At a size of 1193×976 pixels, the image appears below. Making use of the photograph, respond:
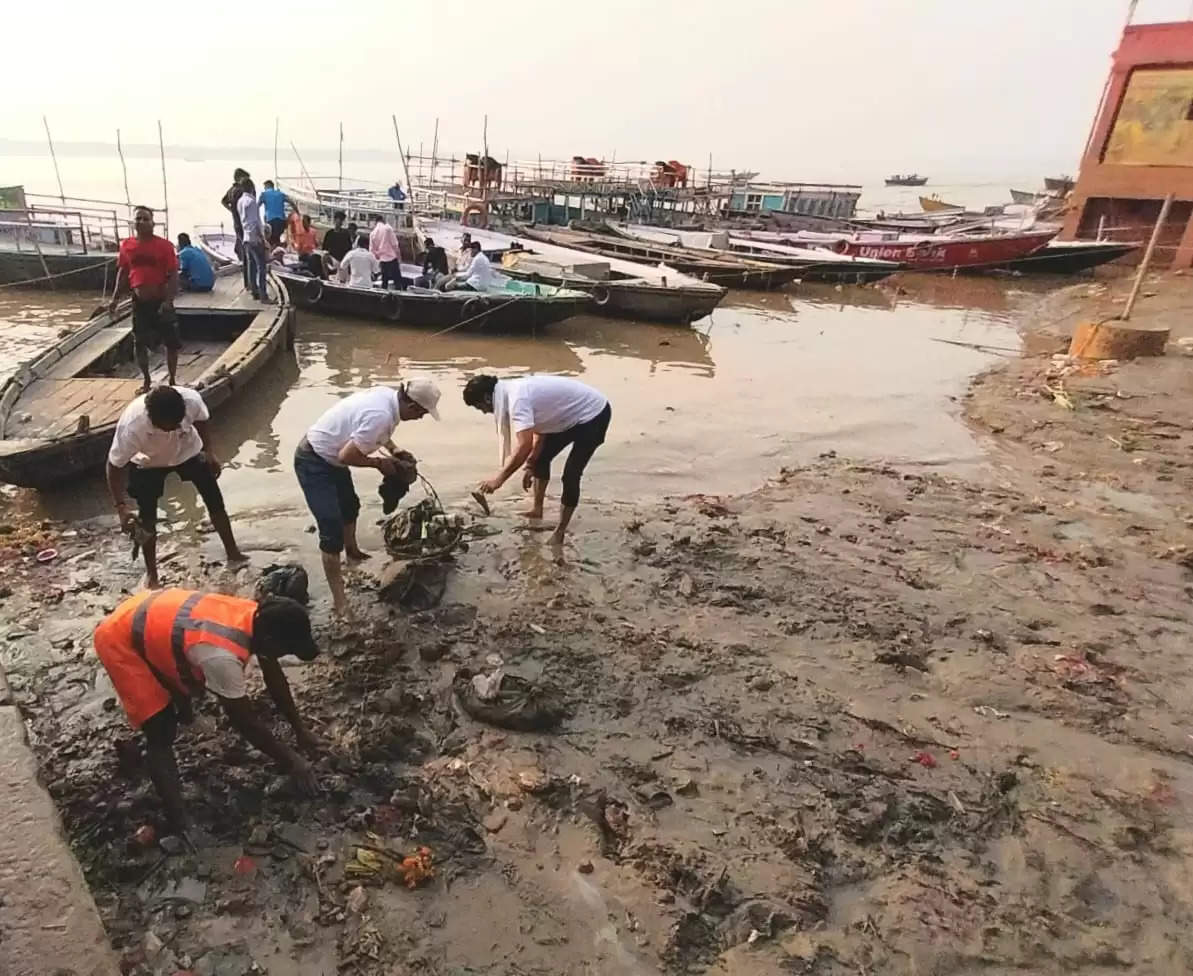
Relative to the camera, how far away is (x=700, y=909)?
2.84 metres

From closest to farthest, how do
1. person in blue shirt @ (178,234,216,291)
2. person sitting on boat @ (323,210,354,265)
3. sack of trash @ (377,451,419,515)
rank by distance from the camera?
sack of trash @ (377,451,419,515)
person in blue shirt @ (178,234,216,291)
person sitting on boat @ (323,210,354,265)

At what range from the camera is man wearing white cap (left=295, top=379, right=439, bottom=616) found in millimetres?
4348

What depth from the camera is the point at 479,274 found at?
Answer: 1423cm

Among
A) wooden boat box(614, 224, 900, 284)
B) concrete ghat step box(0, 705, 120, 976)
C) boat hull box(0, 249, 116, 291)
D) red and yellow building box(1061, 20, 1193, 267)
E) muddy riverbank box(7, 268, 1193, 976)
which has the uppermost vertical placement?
red and yellow building box(1061, 20, 1193, 267)

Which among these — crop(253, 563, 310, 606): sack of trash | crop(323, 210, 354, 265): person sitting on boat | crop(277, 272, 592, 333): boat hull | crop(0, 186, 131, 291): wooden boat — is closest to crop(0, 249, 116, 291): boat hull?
crop(0, 186, 131, 291): wooden boat

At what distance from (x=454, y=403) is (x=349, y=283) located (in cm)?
520

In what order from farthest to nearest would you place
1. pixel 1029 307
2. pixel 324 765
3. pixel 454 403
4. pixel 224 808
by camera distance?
pixel 1029 307
pixel 454 403
pixel 324 765
pixel 224 808

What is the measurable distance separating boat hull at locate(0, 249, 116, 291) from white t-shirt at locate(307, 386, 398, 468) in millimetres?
14907

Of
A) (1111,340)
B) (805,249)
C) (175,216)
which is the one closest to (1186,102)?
(805,249)

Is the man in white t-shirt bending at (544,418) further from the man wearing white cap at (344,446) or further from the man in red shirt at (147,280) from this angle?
the man in red shirt at (147,280)

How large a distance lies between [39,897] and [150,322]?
6.34 metres

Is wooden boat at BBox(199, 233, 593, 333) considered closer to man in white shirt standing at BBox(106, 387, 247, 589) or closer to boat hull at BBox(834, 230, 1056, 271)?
man in white shirt standing at BBox(106, 387, 247, 589)

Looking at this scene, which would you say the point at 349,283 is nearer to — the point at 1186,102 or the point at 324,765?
the point at 324,765

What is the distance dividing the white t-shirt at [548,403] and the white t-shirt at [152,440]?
1.87 meters
